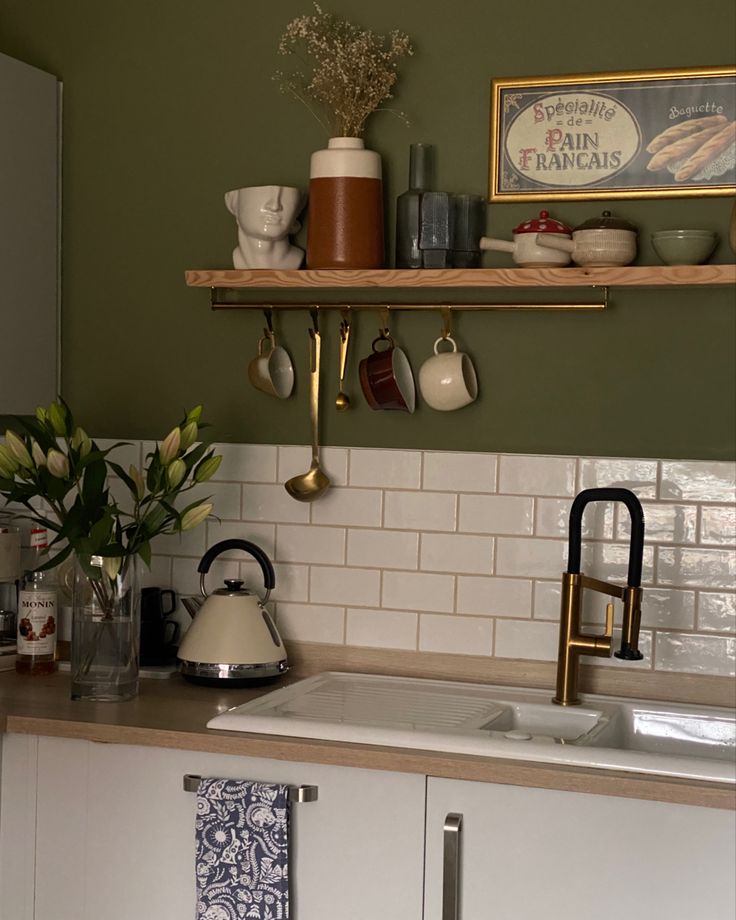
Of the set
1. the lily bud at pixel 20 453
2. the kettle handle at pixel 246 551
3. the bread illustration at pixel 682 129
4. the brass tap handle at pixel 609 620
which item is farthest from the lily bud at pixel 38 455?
the bread illustration at pixel 682 129

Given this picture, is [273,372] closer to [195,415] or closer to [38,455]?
[195,415]

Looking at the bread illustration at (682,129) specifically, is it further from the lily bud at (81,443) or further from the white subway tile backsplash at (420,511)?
the lily bud at (81,443)

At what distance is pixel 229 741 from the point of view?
229 cm

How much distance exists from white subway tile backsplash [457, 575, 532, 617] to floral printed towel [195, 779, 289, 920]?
2.35 feet

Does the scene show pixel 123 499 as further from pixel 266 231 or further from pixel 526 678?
pixel 526 678

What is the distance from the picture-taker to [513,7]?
109 inches

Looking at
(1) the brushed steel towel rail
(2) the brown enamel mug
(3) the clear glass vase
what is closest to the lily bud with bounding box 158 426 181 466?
(3) the clear glass vase

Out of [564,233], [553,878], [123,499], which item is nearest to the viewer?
[553,878]

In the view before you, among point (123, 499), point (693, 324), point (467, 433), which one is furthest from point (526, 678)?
point (123, 499)

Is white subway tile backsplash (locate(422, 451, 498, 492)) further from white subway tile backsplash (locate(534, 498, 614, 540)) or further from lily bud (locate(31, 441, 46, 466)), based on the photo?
lily bud (locate(31, 441, 46, 466))

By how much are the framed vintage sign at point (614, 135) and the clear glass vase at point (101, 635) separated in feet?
3.72

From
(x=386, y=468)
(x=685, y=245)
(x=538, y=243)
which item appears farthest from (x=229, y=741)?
(x=685, y=245)

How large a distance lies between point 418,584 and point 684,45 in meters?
→ 1.25

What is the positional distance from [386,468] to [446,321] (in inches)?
13.7
